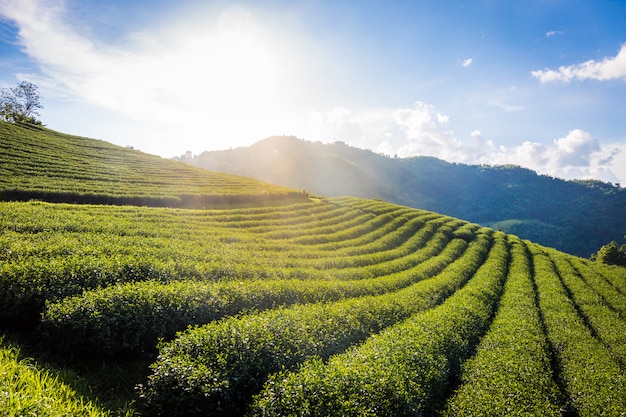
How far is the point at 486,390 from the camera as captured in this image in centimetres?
1277

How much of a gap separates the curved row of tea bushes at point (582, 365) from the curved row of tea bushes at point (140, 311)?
1378 centimetres

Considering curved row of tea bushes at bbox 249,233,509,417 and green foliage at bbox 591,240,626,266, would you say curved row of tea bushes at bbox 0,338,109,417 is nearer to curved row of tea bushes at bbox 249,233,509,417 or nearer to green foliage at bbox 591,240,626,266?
curved row of tea bushes at bbox 249,233,509,417

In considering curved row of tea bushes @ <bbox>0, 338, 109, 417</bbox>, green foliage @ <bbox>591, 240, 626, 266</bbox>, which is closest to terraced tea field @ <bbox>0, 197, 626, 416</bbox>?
curved row of tea bushes @ <bbox>0, 338, 109, 417</bbox>

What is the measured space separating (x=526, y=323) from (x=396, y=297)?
27.9 ft

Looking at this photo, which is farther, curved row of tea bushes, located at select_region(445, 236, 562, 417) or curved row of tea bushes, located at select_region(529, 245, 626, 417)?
curved row of tea bushes, located at select_region(529, 245, 626, 417)

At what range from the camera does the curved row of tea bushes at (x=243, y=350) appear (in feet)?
29.9

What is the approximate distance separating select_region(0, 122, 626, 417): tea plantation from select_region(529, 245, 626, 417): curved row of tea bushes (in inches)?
3.6

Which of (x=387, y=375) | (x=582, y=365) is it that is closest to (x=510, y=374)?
(x=582, y=365)

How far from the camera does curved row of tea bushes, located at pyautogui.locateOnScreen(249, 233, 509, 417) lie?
9180mm

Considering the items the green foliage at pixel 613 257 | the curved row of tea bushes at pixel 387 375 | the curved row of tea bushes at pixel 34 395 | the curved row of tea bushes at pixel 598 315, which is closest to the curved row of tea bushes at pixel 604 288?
the curved row of tea bushes at pixel 598 315

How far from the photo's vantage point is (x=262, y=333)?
12211 mm

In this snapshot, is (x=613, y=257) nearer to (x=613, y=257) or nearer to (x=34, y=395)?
(x=613, y=257)

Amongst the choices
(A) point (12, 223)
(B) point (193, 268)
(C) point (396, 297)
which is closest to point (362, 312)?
(C) point (396, 297)

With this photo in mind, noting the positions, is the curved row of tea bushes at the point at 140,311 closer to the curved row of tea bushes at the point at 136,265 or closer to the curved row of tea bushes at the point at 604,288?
the curved row of tea bushes at the point at 136,265
